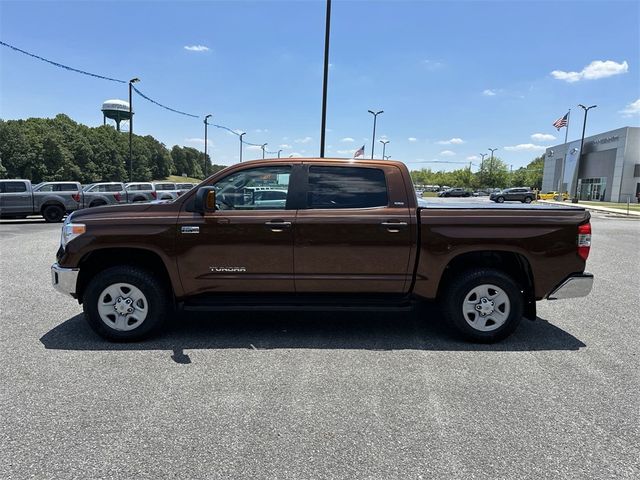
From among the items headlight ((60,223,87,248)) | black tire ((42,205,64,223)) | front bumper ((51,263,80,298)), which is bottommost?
black tire ((42,205,64,223))

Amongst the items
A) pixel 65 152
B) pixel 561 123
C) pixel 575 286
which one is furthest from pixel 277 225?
pixel 65 152

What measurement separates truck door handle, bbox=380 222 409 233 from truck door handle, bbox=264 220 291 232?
96cm

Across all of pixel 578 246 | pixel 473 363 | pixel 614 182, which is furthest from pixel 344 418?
pixel 614 182

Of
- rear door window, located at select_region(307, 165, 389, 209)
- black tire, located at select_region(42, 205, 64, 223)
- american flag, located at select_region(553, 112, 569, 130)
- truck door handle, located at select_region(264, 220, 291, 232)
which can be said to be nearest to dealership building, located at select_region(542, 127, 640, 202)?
american flag, located at select_region(553, 112, 569, 130)

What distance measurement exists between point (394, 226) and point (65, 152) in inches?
3676

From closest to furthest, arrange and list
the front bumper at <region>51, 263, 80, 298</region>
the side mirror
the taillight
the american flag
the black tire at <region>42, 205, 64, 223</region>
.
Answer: the side mirror < the front bumper at <region>51, 263, 80, 298</region> < the taillight < the black tire at <region>42, 205, 64, 223</region> < the american flag

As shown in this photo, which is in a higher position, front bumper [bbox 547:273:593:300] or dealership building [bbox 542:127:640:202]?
dealership building [bbox 542:127:640:202]

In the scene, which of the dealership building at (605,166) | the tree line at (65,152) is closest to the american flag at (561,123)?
the dealership building at (605,166)

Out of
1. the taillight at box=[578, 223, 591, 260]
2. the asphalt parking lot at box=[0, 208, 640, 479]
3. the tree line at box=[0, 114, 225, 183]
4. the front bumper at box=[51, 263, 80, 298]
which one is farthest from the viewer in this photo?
the tree line at box=[0, 114, 225, 183]

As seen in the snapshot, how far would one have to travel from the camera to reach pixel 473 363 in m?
3.96

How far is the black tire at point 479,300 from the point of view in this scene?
Answer: 14.3ft

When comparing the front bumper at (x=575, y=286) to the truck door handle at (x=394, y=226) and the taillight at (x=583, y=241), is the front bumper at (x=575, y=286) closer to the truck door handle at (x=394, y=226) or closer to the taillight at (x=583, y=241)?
the taillight at (x=583, y=241)

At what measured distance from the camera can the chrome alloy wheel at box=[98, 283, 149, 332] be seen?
4.32 metres

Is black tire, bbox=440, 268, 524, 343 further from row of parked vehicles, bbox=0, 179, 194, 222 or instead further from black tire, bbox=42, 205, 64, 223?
black tire, bbox=42, 205, 64, 223
